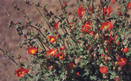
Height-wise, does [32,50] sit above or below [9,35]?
below

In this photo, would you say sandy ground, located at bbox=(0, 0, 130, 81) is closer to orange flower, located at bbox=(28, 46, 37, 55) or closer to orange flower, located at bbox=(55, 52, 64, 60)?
orange flower, located at bbox=(28, 46, 37, 55)

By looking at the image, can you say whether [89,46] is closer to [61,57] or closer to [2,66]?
[61,57]

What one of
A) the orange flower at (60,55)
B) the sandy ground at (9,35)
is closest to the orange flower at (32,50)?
the orange flower at (60,55)

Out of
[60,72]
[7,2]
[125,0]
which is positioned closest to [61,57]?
[60,72]

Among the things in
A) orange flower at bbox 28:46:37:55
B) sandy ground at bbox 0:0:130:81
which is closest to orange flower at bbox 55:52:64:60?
orange flower at bbox 28:46:37:55

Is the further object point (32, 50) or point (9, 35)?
point (9, 35)

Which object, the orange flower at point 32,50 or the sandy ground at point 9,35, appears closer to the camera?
the orange flower at point 32,50

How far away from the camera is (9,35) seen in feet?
15.1

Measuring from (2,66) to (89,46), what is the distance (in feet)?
7.61

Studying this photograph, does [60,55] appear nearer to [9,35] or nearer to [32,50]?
[32,50]

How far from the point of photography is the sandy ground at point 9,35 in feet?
13.4

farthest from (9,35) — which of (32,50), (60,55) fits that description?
(60,55)

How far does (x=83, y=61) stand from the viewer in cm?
277

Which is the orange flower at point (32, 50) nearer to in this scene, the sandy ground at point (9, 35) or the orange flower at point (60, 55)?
the orange flower at point (60, 55)
